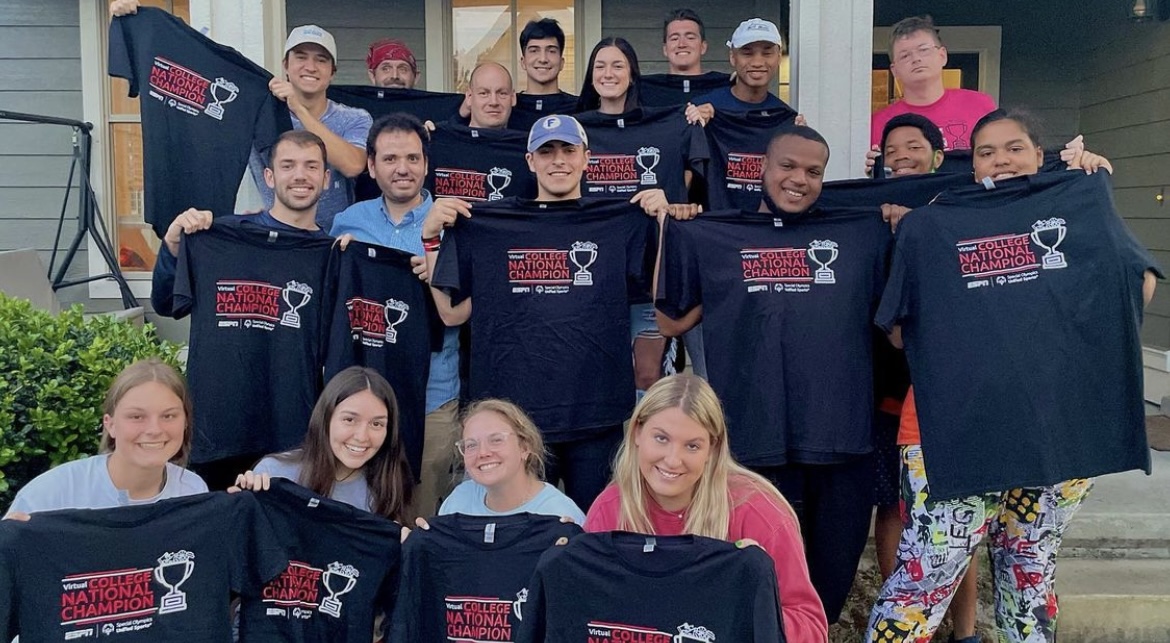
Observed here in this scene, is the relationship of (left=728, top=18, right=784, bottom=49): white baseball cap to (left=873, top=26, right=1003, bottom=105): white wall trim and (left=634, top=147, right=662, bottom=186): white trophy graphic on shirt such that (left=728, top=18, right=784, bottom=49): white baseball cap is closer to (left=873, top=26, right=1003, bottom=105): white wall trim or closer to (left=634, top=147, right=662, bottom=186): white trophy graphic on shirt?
(left=634, top=147, right=662, bottom=186): white trophy graphic on shirt

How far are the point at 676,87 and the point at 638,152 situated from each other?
0.79 m

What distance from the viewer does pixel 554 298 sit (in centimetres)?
362

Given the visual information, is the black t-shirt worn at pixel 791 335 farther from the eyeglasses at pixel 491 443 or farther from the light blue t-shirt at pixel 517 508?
the eyeglasses at pixel 491 443

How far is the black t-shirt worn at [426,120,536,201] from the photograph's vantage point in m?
4.52

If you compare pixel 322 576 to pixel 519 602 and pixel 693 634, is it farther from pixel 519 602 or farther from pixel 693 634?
pixel 693 634

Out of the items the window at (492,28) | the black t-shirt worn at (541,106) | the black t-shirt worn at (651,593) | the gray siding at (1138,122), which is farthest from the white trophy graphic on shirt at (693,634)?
the gray siding at (1138,122)

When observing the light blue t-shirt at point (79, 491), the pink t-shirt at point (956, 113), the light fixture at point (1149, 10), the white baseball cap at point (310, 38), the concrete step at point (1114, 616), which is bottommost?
the concrete step at point (1114, 616)

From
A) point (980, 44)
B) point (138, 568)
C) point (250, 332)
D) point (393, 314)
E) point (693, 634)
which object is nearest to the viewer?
point (693, 634)


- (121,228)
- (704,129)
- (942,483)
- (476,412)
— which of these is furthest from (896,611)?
(121,228)

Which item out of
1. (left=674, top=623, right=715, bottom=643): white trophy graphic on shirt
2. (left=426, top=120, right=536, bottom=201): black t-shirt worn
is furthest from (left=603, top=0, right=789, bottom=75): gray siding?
(left=674, top=623, right=715, bottom=643): white trophy graphic on shirt

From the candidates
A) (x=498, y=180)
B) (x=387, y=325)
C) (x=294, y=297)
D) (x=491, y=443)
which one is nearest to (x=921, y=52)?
(x=498, y=180)

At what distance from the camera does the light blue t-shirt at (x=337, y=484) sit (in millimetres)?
3328

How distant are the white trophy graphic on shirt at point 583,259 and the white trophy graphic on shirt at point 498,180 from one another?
→ 3.28ft

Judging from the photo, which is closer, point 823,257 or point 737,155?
point 823,257
